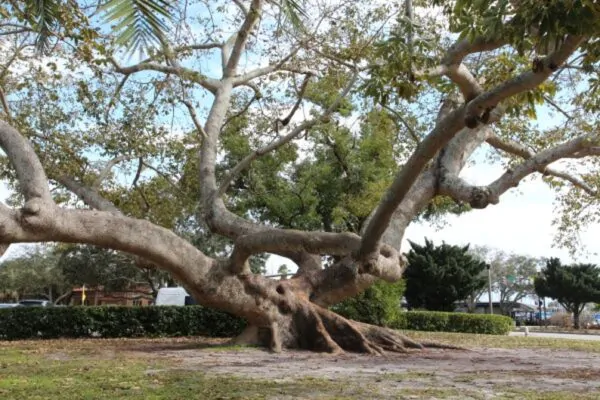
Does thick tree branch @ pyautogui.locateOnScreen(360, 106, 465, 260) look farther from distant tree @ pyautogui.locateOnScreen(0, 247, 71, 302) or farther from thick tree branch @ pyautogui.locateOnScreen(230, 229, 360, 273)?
distant tree @ pyautogui.locateOnScreen(0, 247, 71, 302)

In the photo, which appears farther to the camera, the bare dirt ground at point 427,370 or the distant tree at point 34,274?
the distant tree at point 34,274

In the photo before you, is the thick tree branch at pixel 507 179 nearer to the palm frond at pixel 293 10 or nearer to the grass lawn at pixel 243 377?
the grass lawn at pixel 243 377

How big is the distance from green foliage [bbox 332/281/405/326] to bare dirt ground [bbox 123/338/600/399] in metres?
6.99

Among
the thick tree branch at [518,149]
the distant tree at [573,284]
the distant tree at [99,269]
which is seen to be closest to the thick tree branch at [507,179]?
the thick tree branch at [518,149]

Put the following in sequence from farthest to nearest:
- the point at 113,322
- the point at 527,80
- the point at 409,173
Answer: the point at 113,322 < the point at 409,173 < the point at 527,80

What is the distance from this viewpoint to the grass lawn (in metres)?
6.91

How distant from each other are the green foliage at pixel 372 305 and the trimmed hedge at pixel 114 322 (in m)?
3.79

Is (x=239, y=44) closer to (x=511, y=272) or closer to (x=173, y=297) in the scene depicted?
(x=173, y=297)

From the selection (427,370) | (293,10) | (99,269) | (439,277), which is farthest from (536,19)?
(99,269)

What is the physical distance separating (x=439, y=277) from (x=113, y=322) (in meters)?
16.9

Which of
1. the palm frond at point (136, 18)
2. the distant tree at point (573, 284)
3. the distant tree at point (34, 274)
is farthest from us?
the distant tree at point (34, 274)

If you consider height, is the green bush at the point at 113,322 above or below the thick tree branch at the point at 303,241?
below

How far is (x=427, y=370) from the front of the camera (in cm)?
959

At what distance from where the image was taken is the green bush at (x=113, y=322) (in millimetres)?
18828
